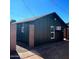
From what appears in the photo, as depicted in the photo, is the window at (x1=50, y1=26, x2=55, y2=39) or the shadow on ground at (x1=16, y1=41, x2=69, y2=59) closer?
the shadow on ground at (x1=16, y1=41, x2=69, y2=59)

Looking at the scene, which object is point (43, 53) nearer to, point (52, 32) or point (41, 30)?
point (41, 30)

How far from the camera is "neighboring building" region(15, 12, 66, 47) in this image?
537 cm

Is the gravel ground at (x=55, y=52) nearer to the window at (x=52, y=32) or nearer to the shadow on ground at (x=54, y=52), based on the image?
the shadow on ground at (x=54, y=52)

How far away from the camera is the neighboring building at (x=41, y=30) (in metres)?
5.37

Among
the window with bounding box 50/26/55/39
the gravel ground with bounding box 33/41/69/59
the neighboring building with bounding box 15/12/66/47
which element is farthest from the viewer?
the window with bounding box 50/26/55/39

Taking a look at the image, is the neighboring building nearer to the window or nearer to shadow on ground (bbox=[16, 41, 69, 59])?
the window

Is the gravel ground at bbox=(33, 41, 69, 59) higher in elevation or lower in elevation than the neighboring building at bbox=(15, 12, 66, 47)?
lower

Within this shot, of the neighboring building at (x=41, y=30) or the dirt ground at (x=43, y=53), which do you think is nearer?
the dirt ground at (x=43, y=53)

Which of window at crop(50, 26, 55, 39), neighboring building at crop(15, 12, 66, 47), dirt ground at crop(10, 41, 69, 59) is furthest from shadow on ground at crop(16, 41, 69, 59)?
window at crop(50, 26, 55, 39)

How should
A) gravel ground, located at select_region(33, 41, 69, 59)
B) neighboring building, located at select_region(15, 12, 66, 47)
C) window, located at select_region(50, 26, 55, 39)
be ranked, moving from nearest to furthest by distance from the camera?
1. gravel ground, located at select_region(33, 41, 69, 59)
2. neighboring building, located at select_region(15, 12, 66, 47)
3. window, located at select_region(50, 26, 55, 39)

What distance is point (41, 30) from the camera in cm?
646

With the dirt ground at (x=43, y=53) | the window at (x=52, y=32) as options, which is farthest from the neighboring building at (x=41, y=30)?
the dirt ground at (x=43, y=53)
